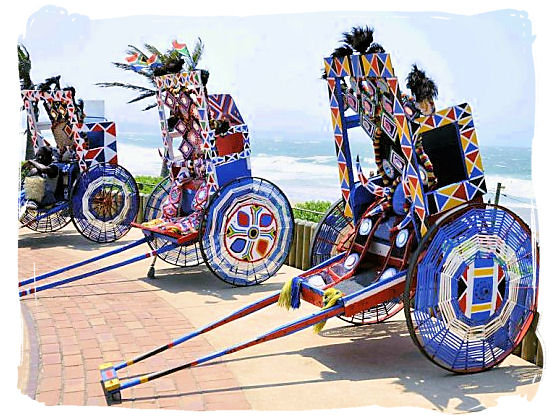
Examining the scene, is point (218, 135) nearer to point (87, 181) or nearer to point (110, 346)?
point (110, 346)

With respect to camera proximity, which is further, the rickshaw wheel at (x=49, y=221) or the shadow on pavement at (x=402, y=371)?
the rickshaw wheel at (x=49, y=221)

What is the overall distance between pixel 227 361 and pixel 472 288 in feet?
4.58

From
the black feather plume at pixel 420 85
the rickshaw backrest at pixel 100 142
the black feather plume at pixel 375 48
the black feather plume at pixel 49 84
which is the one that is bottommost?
the rickshaw backrest at pixel 100 142

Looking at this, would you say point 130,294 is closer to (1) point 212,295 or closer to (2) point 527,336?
(1) point 212,295

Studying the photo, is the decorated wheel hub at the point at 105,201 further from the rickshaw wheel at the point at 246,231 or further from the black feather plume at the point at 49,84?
the rickshaw wheel at the point at 246,231

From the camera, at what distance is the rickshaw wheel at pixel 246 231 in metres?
5.57

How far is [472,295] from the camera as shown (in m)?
3.76

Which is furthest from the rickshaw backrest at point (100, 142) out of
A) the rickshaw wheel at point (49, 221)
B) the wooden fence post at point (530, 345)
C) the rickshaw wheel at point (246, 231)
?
the wooden fence post at point (530, 345)

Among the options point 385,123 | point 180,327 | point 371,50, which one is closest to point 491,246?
point 385,123

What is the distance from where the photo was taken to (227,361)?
157 inches

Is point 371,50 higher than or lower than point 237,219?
higher

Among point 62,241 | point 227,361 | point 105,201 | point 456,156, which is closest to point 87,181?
point 105,201

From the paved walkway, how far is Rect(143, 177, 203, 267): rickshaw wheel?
79cm

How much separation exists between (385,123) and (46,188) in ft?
15.9
